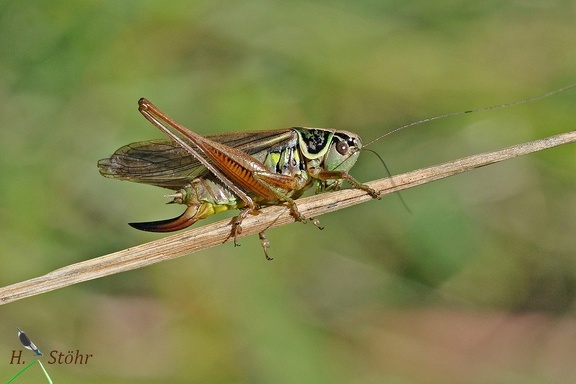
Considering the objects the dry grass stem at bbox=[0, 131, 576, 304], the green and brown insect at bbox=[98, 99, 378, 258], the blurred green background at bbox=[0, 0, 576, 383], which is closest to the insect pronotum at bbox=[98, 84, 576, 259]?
the green and brown insect at bbox=[98, 99, 378, 258]

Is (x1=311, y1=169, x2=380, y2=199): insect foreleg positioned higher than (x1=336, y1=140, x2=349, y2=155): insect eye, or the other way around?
(x1=336, y1=140, x2=349, y2=155): insect eye

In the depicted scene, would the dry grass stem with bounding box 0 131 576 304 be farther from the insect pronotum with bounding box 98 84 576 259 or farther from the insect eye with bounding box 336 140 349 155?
the insect eye with bounding box 336 140 349 155

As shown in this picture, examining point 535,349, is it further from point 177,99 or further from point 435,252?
point 177,99

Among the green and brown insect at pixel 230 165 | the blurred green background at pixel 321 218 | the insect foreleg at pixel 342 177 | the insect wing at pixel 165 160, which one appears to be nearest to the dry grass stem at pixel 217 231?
the insect foreleg at pixel 342 177

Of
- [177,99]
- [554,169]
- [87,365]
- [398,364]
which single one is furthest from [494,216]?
[87,365]

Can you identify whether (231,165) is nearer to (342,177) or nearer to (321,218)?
(342,177)

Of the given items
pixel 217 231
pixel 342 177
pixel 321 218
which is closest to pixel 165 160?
pixel 217 231
